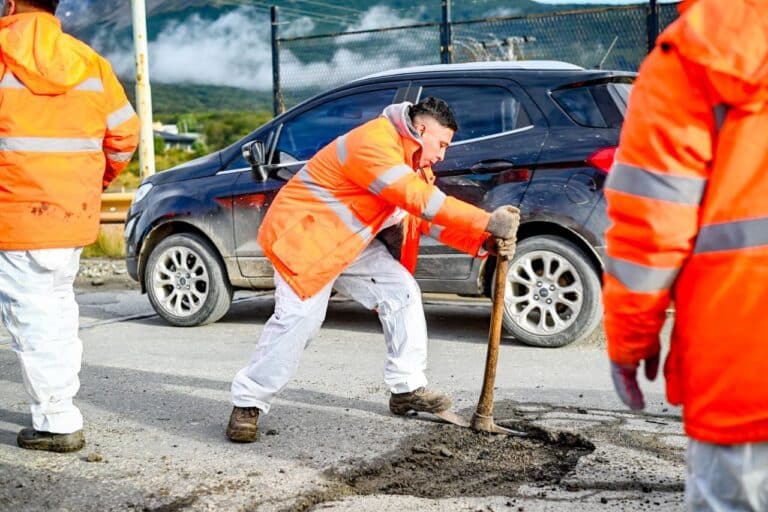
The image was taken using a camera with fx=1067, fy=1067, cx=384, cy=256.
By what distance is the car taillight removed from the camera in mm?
6941

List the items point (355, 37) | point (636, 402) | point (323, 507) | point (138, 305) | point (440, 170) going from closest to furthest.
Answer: point (636, 402) → point (323, 507) → point (440, 170) → point (138, 305) → point (355, 37)

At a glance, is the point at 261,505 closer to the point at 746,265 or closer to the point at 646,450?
the point at 646,450

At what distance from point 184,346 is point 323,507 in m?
3.83

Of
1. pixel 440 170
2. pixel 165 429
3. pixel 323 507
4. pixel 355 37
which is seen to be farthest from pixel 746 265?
pixel 355 37

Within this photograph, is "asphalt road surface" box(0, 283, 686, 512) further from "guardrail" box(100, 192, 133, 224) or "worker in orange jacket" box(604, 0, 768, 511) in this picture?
"guardrail" box(100, 192, 133, 224)

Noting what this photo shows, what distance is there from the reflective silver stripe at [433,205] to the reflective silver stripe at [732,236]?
2583 mm

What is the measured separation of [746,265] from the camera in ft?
6.91

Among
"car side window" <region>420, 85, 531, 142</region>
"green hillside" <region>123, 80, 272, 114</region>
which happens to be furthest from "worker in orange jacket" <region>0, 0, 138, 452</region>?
"green hillside" <region>123, 80, 272, 114</region>

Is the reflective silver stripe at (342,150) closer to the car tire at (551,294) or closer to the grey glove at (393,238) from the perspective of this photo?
the grey glove at (393,238)

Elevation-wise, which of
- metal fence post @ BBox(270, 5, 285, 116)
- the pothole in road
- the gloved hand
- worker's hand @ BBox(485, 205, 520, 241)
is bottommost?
the pothole in road

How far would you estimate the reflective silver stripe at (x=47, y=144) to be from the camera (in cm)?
478

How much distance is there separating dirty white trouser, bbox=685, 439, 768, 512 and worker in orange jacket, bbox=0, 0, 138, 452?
3.46 metres

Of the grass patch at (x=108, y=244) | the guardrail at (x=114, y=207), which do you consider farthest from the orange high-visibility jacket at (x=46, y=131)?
the grass patch at (x=108, y=244)

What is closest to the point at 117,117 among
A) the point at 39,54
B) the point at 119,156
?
the point at 119,156
